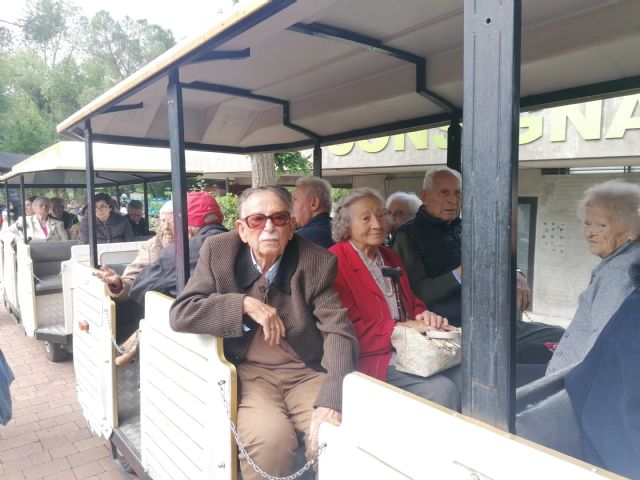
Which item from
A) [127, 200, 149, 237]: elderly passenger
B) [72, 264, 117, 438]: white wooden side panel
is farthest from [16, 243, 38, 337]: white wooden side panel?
[127, 200, 149, 237]: elderly passenger

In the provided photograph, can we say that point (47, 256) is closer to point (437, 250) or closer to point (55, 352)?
point (55, 352)

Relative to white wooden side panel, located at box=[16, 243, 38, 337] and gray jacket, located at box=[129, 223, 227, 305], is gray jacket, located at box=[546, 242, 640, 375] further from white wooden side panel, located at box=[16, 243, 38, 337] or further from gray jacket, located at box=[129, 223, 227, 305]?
white wooden side panel, located at box=[16, 243, 38, 337]

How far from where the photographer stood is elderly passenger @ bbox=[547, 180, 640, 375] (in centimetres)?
201

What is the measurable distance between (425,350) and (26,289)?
5356 millimetres

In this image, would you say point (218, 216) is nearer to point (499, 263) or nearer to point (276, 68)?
point (276, 68)

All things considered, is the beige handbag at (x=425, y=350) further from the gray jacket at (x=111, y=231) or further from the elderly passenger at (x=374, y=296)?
the gray jacket at (x=111, y=231)

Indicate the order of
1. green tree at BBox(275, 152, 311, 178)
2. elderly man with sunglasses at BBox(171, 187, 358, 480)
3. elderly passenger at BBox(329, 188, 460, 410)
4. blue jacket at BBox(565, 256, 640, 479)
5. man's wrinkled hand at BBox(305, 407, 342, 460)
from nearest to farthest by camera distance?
blue jacket at BBox(565, 256, 640, 479) < man's wrinkled hand at BBox(305, 407, 342, 460) < elderly man with sunglasses at BBox(171, 187, 358, 480) < elderly passenger at BBox(329, 188, 460, 410) < green tree at BBox(275, 152, 311, 178)

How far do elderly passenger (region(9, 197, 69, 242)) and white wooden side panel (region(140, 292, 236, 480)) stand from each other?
5078 mm

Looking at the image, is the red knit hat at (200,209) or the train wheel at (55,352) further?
the train wheel at (55,352)

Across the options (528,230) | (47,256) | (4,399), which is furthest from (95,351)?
(528,230)


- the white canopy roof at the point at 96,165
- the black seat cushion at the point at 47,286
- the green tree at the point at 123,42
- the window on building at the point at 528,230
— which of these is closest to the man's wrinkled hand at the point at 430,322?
the white canopy roof at the point at 96,165

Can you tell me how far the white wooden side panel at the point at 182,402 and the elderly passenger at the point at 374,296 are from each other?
71 centimetres

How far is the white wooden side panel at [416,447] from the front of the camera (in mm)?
991

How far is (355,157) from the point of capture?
33.0 feet
